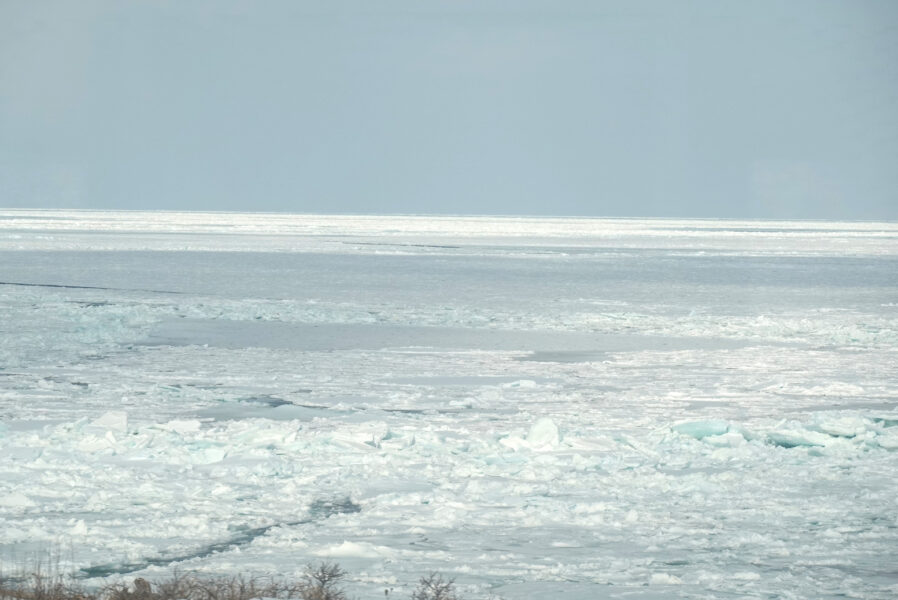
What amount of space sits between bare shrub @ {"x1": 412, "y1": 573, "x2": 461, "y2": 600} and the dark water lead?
116 centimetres

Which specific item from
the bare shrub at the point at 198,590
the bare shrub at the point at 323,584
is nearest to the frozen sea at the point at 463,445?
the bare shrub at the point at 323,584

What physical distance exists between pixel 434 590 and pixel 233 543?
5.11ft

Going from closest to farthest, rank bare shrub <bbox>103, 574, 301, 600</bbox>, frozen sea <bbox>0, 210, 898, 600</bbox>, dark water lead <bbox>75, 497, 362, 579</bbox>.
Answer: bare shrub <bbox>103, 574, 301, 600</bbox>, dark water lead <bbox>75, 497, 362, 579</bbox>, frozen sea <bbox>0, 210, 898, 600</bbox>

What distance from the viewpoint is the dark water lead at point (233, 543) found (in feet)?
19.0

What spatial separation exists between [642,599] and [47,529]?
120 inches

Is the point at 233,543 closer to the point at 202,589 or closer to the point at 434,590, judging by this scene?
the point at 202,589

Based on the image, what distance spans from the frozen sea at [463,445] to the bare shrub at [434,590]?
9 centimetres

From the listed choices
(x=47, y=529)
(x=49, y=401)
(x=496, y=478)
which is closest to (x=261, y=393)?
(x=49, y=401)

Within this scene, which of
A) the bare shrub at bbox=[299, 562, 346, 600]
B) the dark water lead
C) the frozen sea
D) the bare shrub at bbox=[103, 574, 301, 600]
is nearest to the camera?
the bare shrub at bbox=[103, 574, 301, 600]

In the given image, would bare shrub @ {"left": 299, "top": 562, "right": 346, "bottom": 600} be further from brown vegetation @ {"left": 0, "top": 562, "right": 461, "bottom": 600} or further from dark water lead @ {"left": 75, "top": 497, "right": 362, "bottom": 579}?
dark water lead @ {"left": 75, "top": 497, "right": 362, "bottom": 579}

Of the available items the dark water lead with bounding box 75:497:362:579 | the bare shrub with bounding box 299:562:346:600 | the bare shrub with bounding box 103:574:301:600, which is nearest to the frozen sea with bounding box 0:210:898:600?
the dark water lead with bounding box 75:497:362:579

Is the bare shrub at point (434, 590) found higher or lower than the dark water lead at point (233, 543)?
higher

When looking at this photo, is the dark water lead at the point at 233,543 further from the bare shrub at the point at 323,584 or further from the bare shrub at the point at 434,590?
the bare shrub at the point at 434,590

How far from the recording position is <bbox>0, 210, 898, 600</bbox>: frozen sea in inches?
241
